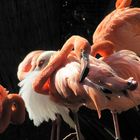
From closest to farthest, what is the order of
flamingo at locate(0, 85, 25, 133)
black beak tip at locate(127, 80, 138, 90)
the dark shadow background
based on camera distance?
black beak tip at locate(127, 80, 138, 90) → flamingo at locate(0, 85, 25, 133) → the dark shadow background

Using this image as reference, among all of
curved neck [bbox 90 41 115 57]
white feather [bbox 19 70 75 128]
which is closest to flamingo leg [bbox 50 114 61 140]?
white feather [bbox 19 70 75 128]

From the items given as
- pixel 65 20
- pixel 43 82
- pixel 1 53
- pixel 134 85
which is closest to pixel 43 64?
pixel 43 82

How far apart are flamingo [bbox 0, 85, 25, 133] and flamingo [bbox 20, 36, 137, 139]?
0.39 feet

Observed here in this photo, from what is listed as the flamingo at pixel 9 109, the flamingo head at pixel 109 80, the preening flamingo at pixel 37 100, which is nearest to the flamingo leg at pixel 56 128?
the preening flamingo at pixel 37 100

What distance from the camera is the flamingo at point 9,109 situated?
3.71 m

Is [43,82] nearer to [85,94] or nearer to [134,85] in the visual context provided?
[85,94]

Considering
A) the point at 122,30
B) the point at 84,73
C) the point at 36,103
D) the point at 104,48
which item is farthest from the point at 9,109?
the point at 122,30

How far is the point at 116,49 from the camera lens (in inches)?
174

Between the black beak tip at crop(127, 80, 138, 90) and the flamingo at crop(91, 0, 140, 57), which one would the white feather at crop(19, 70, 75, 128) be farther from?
the black beak tip at crop(127, 80, 138, 90)

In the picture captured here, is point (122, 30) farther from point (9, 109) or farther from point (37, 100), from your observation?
point (9, 109)

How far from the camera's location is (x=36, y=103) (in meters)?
3.91

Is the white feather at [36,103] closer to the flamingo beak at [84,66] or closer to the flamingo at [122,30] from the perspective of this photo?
the flamingo beak at [84,66]

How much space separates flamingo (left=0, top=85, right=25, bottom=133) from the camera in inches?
146

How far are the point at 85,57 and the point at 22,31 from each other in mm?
2072
